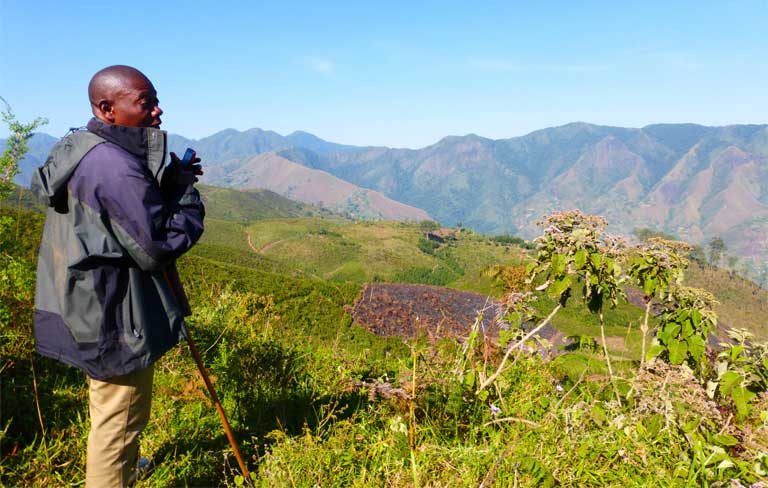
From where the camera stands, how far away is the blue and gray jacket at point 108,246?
6.68 ft

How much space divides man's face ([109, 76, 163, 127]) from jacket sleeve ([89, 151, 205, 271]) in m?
0.28

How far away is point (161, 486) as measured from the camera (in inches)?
107

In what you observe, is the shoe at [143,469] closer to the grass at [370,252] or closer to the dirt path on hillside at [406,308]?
the dirt path on hillside at [406,308]

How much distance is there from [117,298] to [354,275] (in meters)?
85.6

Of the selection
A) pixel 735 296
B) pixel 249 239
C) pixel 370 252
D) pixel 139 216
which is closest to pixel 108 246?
pixel 139 216

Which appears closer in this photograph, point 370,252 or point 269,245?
point 370,252

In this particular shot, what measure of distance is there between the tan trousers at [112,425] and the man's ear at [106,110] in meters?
1.28

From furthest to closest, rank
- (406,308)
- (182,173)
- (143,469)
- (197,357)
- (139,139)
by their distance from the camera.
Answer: (406,308)
(143,469)
(197,357)
(182,173)
(139,139)

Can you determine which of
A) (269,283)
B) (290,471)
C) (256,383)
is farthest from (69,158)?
(269,283)

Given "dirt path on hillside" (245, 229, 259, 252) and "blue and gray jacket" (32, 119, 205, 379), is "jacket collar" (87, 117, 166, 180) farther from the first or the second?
"dirt path on hillside" (245, 229, 259, 252)

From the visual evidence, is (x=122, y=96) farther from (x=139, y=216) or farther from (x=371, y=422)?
(x=371, y=422)

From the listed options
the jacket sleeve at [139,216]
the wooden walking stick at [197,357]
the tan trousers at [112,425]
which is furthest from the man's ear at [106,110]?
the tan trousers at [112,425]

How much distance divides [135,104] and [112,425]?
1630mm

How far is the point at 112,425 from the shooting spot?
2299 millimetres
